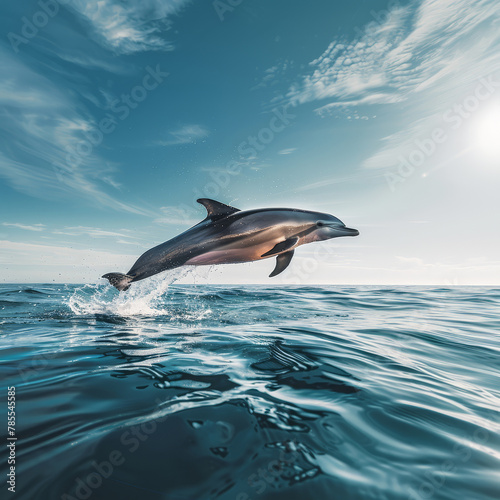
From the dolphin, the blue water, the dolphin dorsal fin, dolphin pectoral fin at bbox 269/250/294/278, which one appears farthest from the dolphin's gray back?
the blue water

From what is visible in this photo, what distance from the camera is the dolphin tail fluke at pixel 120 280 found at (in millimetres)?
7209

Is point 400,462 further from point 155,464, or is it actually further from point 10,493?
point 10,493

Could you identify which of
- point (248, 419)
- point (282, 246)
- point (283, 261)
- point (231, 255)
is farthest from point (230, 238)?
point (248, 419)

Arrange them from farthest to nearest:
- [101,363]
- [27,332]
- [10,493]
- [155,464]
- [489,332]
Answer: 1. [489,332]
2. [27,332]
3. [101,363]
4. [155,464]
5. [10,493]

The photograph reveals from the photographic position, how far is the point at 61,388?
3469 millimetres

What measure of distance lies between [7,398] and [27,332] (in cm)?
413

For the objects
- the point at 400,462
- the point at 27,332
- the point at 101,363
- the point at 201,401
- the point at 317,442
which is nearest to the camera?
the point at 400,462

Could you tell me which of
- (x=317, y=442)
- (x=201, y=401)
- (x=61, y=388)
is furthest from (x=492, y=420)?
(x=61, y=388)

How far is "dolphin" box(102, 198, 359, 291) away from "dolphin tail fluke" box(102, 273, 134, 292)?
0.19 meters

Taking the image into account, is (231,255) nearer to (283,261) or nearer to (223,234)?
(223,234)

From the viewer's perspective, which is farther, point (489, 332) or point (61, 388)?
point (489, 332)

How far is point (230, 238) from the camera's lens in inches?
256

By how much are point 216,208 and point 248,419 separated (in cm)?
479

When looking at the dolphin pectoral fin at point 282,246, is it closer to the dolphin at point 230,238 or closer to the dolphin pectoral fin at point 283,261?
→ the dolphin at point 230,238
